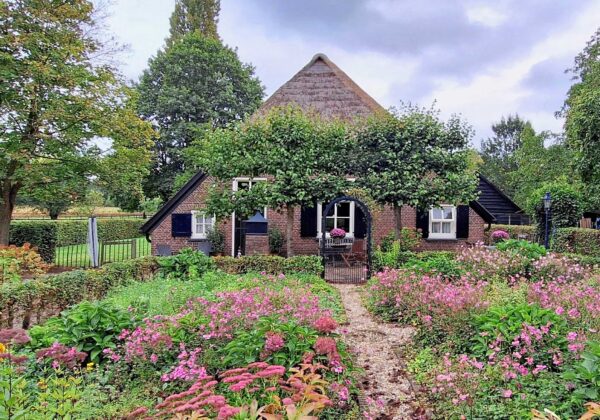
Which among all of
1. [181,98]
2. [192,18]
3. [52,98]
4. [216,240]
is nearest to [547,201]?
[216,240]

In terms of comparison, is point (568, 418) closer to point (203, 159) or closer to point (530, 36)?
point (203, 159)

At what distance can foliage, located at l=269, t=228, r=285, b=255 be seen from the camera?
13.7m

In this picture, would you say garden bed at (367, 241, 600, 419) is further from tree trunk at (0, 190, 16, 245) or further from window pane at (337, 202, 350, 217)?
tree trunk at (0, 190, 16, 245)

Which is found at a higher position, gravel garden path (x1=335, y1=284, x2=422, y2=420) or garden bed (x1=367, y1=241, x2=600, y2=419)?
garden bed (x1=367, y1=241, x2=600, y2=419)

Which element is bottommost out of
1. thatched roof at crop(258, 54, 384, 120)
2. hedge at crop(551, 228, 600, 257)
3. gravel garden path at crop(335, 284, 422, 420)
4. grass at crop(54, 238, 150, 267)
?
gravel garden path at crop(335, 284, 422, 420)

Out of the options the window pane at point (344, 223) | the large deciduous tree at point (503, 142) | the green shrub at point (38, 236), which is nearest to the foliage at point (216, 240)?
the window pane at point (344, 223)

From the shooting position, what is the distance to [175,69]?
24547 millimetres

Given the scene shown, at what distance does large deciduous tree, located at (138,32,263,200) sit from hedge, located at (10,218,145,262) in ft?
9.81

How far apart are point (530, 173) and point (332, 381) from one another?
28345 mm

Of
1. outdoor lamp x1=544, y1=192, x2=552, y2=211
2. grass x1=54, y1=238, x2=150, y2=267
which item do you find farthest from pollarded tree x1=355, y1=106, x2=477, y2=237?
grass x1=54, y1=238, x2=150, y2=267

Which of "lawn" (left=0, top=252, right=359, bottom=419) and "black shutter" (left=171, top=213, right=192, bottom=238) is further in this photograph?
"black shutter" (left=171, top=213, right=192, bottom=238)

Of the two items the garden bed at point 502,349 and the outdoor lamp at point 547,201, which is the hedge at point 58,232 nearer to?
the garden bed at point 502,349

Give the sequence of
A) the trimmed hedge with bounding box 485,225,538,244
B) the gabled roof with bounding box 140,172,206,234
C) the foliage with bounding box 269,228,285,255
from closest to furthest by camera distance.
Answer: the foliage with bounding box 269,228,285,255 < the gabled roof with bounding box 140,172,206,234 < the trimmed hedge with bounding box 485,225,538,244

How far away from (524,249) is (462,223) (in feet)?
18.2
